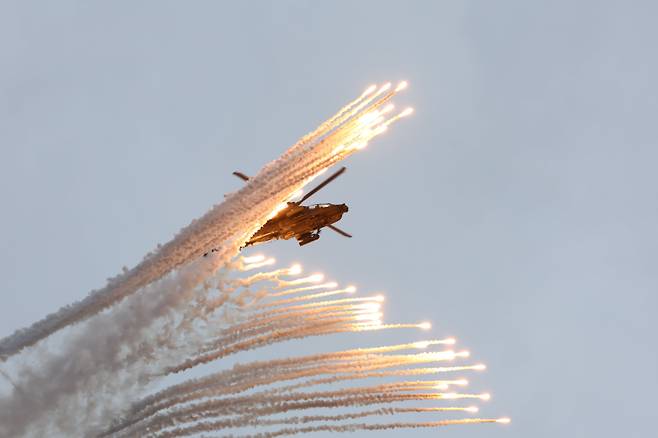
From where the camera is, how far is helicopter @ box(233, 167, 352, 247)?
48688 mm

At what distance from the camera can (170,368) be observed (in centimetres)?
4394

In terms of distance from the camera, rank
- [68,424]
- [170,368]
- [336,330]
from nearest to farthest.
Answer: [68,424]
[170,368]
[336,330]

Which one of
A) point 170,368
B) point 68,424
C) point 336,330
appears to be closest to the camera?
point 68,424

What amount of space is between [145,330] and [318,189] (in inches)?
370

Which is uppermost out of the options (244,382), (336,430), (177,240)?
(177,240)

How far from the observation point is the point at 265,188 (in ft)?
144

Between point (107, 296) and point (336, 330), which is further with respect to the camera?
point (336, 330)

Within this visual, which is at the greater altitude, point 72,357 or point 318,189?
point 318,189

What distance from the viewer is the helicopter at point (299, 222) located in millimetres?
48688

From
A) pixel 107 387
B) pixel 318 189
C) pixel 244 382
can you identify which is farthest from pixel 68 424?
pixel 318 189

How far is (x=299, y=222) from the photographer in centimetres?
4934

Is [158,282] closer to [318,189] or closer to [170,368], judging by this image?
[170,368]

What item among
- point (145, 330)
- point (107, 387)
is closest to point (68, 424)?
point (107, 387)

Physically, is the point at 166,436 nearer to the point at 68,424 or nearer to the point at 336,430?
the point at 68,424
